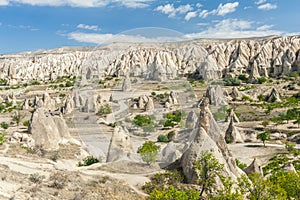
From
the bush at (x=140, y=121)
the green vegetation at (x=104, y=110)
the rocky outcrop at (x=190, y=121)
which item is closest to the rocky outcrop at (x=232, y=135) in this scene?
the green vegetation at (x=104, y=110)

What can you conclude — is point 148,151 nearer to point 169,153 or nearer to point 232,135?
point 169,153

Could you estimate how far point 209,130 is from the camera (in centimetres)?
1454

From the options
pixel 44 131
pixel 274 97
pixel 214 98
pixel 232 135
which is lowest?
pixel 232 135

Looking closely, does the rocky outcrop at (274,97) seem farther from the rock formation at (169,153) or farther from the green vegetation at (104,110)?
the rock formation at (169,153)

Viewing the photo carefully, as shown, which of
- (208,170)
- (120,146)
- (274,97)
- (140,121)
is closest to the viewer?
(208,170)

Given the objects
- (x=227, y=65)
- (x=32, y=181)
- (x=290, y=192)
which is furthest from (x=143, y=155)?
(x=227, y=65)

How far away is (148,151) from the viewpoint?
1290 centimetres

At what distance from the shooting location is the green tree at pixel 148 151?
12.9 m

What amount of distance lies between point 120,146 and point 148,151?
2050 mm

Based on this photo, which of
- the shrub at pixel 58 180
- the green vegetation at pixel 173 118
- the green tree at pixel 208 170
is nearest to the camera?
the green tree at pixel 208 170

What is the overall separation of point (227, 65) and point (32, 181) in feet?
285

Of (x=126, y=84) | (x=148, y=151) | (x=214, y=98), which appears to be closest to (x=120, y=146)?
(x=148, y=151)

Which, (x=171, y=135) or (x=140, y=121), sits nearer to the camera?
(x=140, y=121)

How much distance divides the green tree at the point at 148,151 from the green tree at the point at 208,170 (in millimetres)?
2225
